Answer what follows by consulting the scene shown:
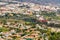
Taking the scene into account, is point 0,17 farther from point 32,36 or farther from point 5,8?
point 32,36

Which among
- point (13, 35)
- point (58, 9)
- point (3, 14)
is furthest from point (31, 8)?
point (13, 35)

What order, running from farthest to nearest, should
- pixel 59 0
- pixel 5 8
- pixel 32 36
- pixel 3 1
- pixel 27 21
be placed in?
pixel 59 0 → pixel 3 1 → pixel 5 8 → pixel 27 21 → pixel 32 36

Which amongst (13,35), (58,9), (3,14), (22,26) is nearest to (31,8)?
(58,9)

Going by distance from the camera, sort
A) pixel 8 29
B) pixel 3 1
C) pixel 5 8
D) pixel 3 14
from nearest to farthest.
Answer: pixel 8 29
pixel 3 14
pixel 5 8
pixel 3 1

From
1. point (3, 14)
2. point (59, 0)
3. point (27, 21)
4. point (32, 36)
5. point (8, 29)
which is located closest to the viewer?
point (32, 36)

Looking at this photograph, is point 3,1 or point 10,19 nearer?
point 10,19

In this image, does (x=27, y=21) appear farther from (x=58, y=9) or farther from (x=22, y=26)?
(x=58, y=9)
